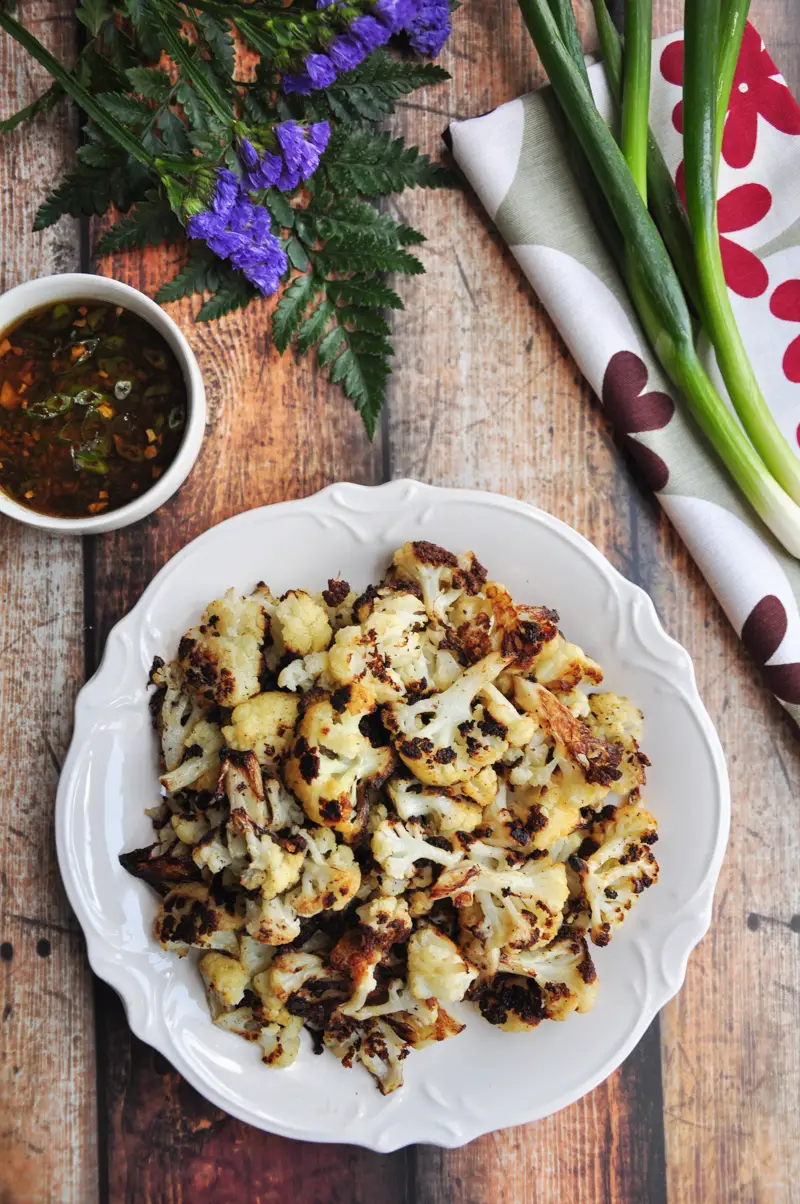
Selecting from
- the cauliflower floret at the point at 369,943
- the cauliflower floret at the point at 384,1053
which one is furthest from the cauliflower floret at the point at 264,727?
the cauliflower floret at the point at 384,1053

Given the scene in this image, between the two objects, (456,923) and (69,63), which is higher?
(69,63)

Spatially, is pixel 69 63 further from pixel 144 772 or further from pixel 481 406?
pixel 144 772

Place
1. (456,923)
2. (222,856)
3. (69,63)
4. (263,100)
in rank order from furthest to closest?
1. (69,63)
2. (263,100)
3. (456,923)
4. (222,856)

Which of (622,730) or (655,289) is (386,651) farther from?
(655,289)

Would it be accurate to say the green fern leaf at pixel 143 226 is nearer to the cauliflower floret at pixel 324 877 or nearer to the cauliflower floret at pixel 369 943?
the cauliflower floret at pixel 324 877

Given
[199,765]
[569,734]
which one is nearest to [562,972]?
[569,734]

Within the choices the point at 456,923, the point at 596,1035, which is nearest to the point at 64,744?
the point at 456,923

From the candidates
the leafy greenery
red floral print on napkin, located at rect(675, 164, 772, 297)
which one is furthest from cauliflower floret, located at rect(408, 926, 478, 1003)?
red floral print on napkin, located at rect(675, 164, 772, 297)
